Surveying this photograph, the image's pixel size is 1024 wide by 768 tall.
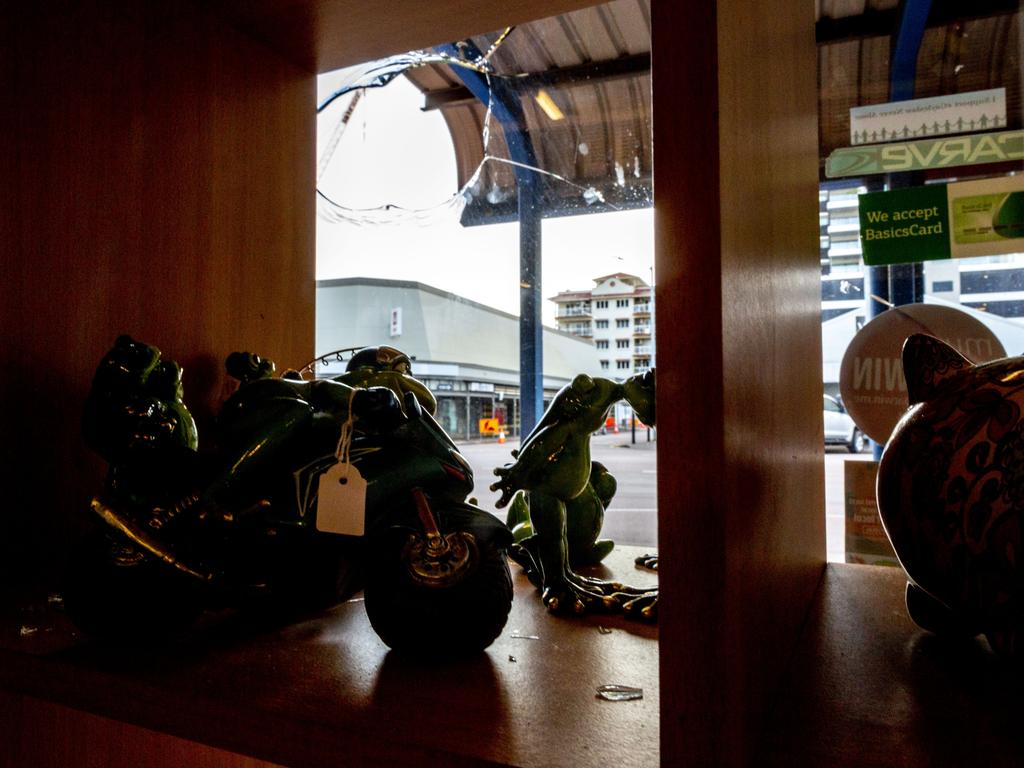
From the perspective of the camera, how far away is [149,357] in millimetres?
525

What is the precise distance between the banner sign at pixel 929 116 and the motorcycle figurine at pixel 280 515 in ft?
6.93

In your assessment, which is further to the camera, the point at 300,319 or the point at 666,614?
the point at 300,319

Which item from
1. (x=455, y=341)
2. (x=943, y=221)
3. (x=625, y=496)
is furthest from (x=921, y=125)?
(x=455, y=341)

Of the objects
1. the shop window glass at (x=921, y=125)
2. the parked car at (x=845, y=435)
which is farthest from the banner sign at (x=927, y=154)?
the parked car at (x=845, y=435)

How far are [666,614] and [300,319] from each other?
685mm

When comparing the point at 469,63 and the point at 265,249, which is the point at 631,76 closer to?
the point at 469,63

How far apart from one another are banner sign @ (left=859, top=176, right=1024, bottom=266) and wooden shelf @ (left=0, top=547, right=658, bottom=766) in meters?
1.69

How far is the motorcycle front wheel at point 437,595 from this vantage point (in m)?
0.46

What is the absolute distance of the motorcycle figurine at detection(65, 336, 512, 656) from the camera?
47 cm

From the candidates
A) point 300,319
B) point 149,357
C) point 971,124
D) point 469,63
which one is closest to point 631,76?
point 469,63

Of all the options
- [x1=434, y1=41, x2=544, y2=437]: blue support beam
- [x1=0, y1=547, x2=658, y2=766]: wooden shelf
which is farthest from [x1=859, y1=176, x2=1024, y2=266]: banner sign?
→ [x1=0, y1=547, x2=658, y2=766]: wooden shelf

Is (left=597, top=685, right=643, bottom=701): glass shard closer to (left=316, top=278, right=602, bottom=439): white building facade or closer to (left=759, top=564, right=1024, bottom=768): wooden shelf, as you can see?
(left=759, top=564, right=1024, bottom=768): wooden shelf

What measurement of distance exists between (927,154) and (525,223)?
Result: 4.17 ft

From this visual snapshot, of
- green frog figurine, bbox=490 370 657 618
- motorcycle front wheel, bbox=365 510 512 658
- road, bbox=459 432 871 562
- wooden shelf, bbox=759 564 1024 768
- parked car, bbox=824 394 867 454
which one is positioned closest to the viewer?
wooden shelf, bbox=759 564 1024 768
